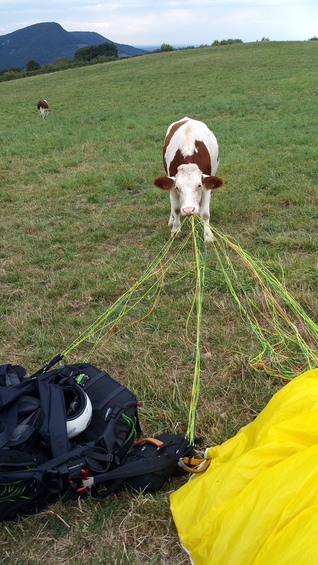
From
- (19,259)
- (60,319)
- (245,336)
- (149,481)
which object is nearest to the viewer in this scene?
(149,481)

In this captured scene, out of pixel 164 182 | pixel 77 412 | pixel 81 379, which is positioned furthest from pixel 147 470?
pixel 164 182

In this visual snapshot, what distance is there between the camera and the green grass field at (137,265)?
84.4 inches

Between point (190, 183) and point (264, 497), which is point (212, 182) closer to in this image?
point (190, 183)

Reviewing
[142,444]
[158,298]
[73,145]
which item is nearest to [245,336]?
[158,298]

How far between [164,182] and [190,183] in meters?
0.31

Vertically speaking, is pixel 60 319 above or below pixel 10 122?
below

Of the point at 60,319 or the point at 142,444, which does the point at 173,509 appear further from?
the point at 60,319

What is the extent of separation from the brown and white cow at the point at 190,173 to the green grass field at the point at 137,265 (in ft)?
1.09

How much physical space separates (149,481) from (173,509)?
232 mm

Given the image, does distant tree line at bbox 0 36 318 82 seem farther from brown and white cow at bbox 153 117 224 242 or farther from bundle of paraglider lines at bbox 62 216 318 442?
bundle of paraglider lines at bbox 62 216 318 442

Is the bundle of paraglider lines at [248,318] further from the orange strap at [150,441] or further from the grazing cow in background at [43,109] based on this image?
the grazing cow in background at [43,109]

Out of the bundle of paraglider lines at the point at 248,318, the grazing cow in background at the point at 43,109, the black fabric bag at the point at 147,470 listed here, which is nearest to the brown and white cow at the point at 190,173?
the bundle of paraglider lines at the point at 248,318

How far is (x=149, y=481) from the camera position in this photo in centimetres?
221

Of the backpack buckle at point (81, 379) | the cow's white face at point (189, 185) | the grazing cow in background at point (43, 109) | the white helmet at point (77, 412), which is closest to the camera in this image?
the white helmet at point (77, 412)
